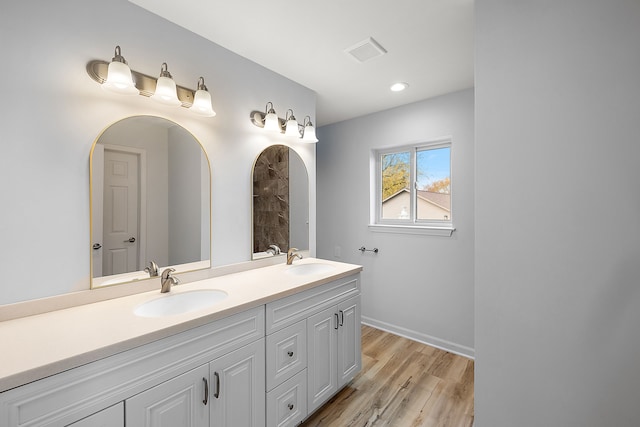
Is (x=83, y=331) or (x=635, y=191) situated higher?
(x=635, y=191)

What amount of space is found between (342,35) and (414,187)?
171 cm

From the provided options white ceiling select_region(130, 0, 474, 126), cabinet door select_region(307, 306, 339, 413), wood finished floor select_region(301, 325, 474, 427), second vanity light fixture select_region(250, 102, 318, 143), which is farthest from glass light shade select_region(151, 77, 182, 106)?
wood finished floor select_region(301, 325, 474, 427)

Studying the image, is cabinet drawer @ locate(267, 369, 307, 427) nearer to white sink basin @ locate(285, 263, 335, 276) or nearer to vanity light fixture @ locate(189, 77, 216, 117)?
white sink basin @ locate(285, 263, 335, 276)

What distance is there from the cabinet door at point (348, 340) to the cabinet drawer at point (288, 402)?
0.36 m

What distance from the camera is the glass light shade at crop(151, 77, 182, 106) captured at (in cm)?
144

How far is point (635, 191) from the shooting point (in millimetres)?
1044

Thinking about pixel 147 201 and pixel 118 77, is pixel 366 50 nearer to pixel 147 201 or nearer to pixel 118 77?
pixel 118 77

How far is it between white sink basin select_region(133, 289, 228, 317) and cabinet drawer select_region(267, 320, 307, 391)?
14.7 inches

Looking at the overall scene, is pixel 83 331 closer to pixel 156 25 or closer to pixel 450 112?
Result: pixel 156 25

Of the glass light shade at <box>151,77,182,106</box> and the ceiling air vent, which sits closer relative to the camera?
the glass light shade at <box>151,77,182,106</box>

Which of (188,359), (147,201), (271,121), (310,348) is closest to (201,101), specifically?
(271,121)

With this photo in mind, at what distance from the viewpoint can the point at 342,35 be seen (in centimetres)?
169

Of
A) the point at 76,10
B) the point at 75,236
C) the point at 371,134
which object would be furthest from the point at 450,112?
the point at 75,236

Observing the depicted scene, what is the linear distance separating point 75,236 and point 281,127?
1.49m
